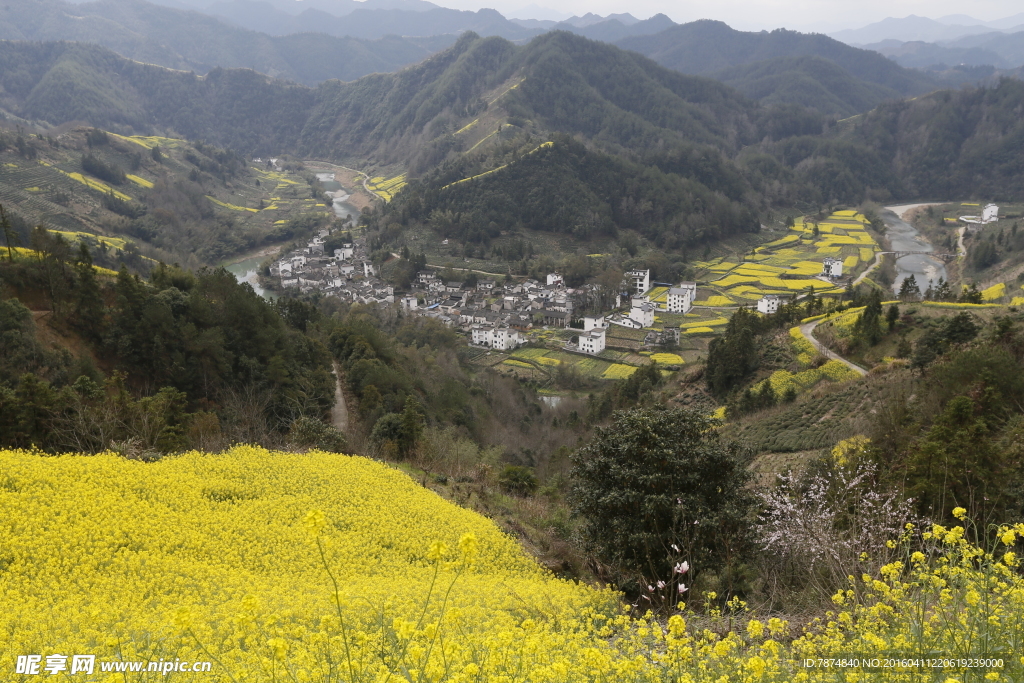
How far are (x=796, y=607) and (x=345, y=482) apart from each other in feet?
30.1

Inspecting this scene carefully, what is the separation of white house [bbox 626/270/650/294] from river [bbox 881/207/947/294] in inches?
1052

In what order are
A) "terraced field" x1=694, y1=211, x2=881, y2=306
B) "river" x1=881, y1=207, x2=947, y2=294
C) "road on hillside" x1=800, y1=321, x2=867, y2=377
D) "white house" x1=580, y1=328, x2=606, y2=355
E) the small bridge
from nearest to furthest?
"road on hillside" x1=800, y1=321, x2=867, y2=377, "white house" x1=580, y1=328, x2=606, y2=355, "terraced field" x1=694, y1=211, x2=881, y2=306, "river" x1=881, y1=207, x2=947, y2=294, the small bridge

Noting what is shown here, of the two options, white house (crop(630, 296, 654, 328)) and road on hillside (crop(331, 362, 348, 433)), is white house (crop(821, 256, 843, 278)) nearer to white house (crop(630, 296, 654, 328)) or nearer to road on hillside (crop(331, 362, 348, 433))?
white house (crop(630, 296, 654, 328))

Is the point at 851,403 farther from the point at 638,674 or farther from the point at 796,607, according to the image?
the point at 638,674

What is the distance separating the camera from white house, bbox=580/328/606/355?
5350 cm

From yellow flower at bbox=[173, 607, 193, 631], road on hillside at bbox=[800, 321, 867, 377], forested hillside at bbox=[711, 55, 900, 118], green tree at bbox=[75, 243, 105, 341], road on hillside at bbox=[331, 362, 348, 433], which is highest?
forested hillside at bbox=[711, 55, 900, 118]

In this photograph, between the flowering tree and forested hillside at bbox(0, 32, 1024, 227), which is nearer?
the flowering tree

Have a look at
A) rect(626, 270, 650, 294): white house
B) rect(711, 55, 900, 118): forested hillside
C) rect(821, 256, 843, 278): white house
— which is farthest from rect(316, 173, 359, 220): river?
rect(711, 55, 900, 118): forested hillside

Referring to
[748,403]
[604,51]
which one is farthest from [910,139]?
[748,403]

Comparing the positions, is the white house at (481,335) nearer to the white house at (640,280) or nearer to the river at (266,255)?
the river at (266,255)

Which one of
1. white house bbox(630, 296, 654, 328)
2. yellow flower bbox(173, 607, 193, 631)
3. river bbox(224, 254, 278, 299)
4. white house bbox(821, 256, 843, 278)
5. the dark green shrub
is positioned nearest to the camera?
yellow flower bbox(173, 607, 193, 631)

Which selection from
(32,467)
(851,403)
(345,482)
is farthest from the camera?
(851,403)

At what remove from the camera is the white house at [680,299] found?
2505 inches

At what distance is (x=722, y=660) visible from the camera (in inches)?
185
